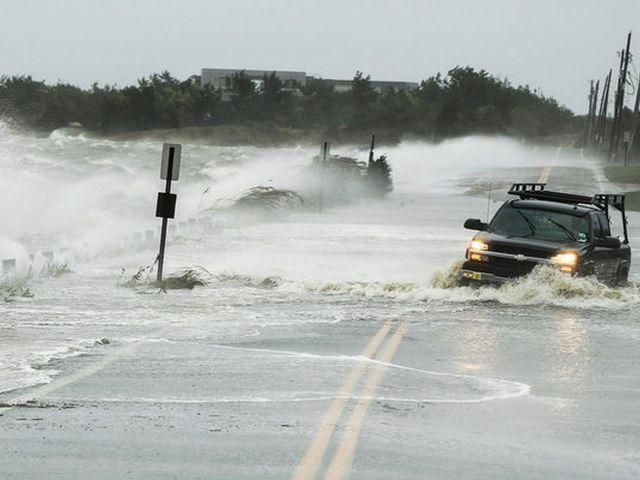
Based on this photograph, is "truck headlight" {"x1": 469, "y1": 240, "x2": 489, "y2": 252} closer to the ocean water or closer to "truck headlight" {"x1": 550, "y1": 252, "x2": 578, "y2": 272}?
the ocean water

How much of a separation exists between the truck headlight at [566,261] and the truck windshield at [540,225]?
65 cm

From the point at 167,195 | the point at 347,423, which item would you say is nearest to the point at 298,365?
the point at 347,423

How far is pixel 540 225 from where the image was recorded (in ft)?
62.8

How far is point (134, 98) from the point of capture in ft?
524

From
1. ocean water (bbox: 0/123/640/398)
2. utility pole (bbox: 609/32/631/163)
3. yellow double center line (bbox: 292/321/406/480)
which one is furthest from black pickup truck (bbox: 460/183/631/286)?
utility pole (bbox: 609/32/631/163)

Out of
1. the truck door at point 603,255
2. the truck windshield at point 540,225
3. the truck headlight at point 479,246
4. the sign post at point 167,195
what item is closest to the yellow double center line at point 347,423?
the truck headlight at point 479,246

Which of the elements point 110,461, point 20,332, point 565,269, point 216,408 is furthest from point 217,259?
point 110,461

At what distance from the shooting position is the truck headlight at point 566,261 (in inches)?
708

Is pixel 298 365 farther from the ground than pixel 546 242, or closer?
closer

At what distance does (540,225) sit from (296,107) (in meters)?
168

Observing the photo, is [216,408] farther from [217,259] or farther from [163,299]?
[217,259]

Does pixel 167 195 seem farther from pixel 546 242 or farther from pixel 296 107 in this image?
pixel 296 107

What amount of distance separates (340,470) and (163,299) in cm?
1126

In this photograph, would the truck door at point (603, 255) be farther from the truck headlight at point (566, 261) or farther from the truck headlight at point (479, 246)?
the truck headlight at point (479, 246)
